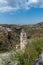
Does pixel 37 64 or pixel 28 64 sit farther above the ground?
pixel 37 64

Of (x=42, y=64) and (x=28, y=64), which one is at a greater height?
(x=42, y=64)

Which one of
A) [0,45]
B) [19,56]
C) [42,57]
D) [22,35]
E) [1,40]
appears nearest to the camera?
[42,57]

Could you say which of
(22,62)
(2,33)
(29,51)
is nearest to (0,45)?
(2,33)

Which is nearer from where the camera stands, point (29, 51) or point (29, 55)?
point (29, 55)

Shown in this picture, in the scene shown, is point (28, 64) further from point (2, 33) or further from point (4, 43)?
point (2, 33)

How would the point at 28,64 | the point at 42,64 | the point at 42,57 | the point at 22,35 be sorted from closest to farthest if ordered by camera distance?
the point at 42,64 < the point at 42,57 < the point at 28,64 < the point at 22,35

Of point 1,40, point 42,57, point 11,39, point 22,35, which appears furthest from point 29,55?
point 1,40

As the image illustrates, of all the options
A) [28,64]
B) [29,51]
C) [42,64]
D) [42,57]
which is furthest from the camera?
[29,51]

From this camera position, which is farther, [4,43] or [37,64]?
[4,43]

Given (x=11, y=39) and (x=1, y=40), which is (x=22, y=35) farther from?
(x=1, y=40)
